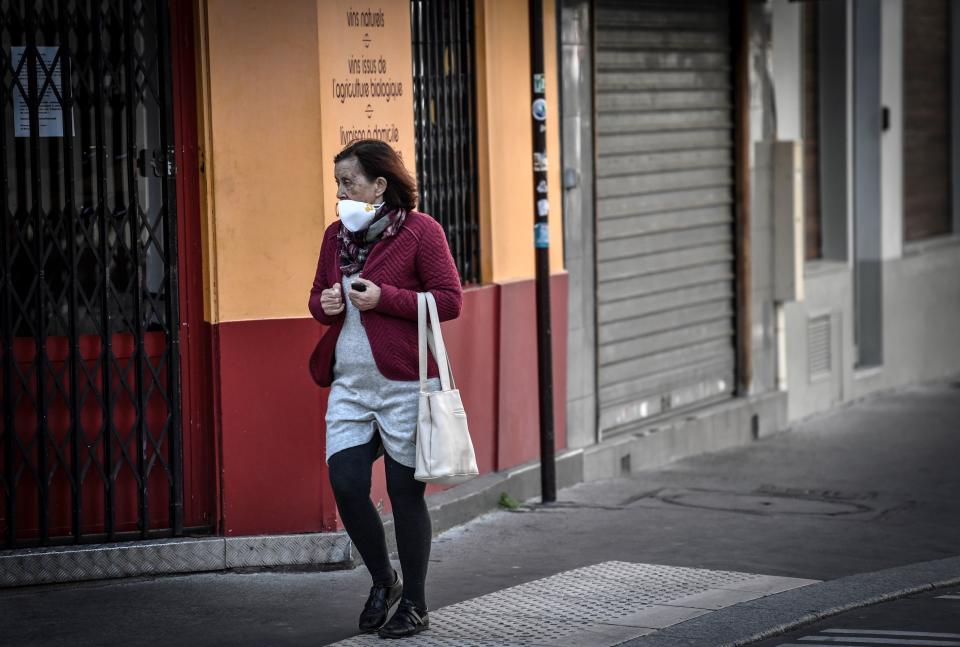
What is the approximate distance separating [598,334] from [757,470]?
1.35 m

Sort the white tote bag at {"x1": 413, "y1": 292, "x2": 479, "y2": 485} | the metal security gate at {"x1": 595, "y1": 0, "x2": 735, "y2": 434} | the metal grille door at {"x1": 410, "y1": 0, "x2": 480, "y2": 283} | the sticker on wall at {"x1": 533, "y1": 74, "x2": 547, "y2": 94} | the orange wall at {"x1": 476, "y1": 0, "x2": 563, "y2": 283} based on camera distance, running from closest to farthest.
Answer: the white tote bag at {"x1": 413, "y1": 292, "x2": 479, "y2": 485} → the metal grille door at {"x1": 410, "y1": 0, "x2": 480, "y2": 283} → the sticker on wall at {"x1": 533, "y1": 74, "x2": 547, "y2": 94} → the orange wall at {"x1": 476, "y1": 0, "x2": 563, "y2": 283} → the metal security gate at {"x1": 595, "y1": 0, "x2": 735, "y2": 434}

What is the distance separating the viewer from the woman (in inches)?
237

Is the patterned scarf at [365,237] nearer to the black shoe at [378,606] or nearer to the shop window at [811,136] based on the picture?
the black shoe at [378,606]

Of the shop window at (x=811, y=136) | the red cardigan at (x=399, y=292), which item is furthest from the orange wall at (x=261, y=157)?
the shop window at (x=811, y=136)

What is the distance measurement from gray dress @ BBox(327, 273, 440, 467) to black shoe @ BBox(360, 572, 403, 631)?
20.4 inches

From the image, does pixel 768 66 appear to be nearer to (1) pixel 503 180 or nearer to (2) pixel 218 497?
(1) pixel 503 180

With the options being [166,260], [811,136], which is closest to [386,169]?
[166,260]

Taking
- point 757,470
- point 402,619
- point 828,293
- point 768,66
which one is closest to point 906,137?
point 828,293

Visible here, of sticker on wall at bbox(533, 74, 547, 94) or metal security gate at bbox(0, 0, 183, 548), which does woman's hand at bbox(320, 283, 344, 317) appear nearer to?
metal security gate at bbox(0, 0, 183, 548)

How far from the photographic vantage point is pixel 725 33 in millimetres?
11594

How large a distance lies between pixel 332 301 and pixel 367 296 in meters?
0.15

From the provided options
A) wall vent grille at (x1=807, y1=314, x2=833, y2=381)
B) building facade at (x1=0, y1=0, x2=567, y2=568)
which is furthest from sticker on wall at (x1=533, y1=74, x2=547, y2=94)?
wall vent grille at (x1=807, y1=314, x2=833, y2=381)

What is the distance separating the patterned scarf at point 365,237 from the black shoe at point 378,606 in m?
1.17

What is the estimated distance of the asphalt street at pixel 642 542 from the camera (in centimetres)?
651
